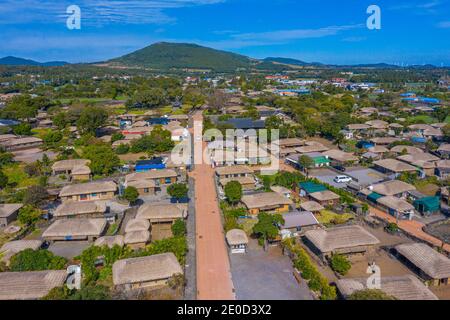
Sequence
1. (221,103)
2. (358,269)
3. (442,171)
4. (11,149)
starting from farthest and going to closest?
(221,103), (11,149), (442,171), (358,269)

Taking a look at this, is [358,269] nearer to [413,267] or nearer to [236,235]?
[413,267]

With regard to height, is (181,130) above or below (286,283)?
above

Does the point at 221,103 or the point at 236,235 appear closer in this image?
the point at 236,235

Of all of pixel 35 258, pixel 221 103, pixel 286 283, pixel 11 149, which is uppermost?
pixel 221 103

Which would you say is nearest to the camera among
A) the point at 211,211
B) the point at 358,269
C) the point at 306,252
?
the point at 358,269

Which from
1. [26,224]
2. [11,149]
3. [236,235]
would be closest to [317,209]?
[236,235]

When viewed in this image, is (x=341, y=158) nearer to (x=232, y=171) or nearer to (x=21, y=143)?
(x=232, y=171)
